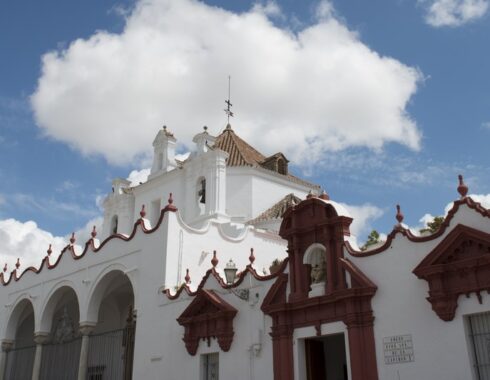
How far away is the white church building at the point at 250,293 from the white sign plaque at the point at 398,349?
0.02 metres

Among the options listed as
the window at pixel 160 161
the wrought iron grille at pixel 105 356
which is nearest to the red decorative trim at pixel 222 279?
the wrought iron grille at pixel 105 356

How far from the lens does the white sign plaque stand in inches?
492

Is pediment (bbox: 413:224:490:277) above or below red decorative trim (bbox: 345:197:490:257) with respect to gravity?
below

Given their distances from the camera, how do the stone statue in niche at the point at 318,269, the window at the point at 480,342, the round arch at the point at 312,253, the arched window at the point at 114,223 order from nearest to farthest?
the window at the point at 480,342 < the stone statue in niche at the point at 318,269 < the round arch at the point at 312,253 < the arched window at the point at 114,223

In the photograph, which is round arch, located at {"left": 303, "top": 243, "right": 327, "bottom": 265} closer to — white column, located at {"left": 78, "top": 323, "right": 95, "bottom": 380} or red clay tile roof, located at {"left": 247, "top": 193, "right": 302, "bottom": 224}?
red clay tile roof, located at {"left": 247, "top": 193, "right": 302, "bottom": 224}

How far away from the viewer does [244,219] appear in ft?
87.0

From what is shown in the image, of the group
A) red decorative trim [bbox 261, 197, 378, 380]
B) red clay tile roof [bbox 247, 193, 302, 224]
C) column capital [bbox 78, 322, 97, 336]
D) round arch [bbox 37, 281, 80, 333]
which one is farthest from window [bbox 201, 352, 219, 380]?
red clay tile roof [bbox 247, 193, 302, 224]

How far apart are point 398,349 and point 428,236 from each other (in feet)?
8.20

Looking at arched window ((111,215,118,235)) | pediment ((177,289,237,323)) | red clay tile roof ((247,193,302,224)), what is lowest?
pediment ((177,289,237,323))

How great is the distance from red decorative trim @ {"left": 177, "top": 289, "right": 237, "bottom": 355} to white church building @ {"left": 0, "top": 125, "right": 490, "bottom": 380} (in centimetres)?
4

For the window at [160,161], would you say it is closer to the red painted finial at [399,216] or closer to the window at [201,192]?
the window at [201,192]

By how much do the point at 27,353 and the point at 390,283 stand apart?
19077 mm

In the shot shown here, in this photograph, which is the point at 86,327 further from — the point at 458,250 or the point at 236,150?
the point at 458,250

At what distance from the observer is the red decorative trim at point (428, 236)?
40.0 ft
